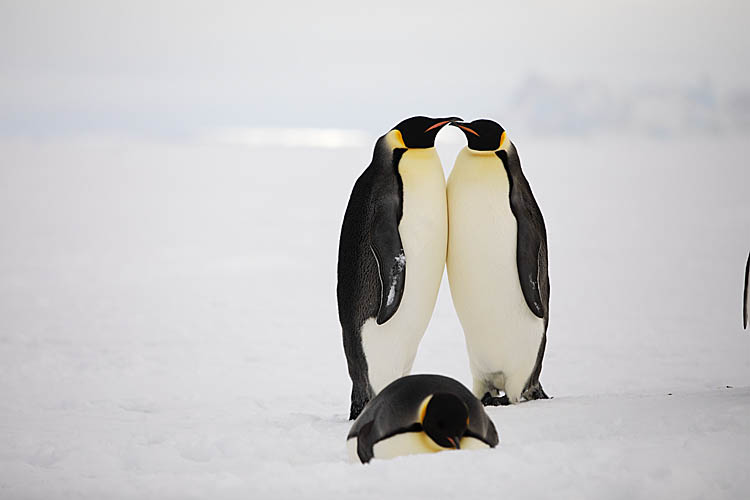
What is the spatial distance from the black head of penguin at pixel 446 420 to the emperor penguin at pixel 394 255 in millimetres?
946

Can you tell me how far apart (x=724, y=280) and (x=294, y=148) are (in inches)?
732

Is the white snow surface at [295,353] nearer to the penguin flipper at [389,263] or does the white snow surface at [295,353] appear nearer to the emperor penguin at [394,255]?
the emperor penguin at [394,255]

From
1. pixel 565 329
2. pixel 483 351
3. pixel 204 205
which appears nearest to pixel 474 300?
pixel 483 351

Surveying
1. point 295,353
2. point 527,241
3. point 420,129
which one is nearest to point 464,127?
point 420,129

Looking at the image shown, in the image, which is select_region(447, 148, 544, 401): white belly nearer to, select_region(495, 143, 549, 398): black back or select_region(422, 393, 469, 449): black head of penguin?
select_region(495, 143, 549, 398): black back

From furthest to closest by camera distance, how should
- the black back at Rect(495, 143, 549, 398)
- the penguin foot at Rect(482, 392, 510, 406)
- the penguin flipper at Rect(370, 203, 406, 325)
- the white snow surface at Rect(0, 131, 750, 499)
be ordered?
1. the penguin foot at Rect(482, 392, 510, 406)
2. the black back at Rect(495, 143, 549, 398)
3. the penguin flipper at Rect(370, 203, 406, 325)
4. the white snow surface at Rect(0, 131, 750, 499)

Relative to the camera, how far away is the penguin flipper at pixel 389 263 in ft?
10.2

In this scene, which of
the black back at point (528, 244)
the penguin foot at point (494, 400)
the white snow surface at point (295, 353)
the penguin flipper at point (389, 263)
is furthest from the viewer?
the penguin foot at point (494, 400)

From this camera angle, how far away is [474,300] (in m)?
3.28

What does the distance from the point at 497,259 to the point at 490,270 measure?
0.05 meters

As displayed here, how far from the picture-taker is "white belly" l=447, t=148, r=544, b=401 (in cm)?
324

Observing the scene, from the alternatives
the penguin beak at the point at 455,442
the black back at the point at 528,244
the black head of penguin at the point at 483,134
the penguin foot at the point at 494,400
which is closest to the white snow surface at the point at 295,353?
the penguin beak at the point at 455,442

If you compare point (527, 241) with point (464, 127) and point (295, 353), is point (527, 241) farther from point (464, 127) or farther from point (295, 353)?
point (295, 353)

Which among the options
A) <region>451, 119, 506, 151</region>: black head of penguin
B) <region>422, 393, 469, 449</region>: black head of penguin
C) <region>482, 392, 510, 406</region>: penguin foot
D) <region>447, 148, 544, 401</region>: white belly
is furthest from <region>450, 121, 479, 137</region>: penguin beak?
<region>422, 393, 469, 449</region>: black head of penguin
